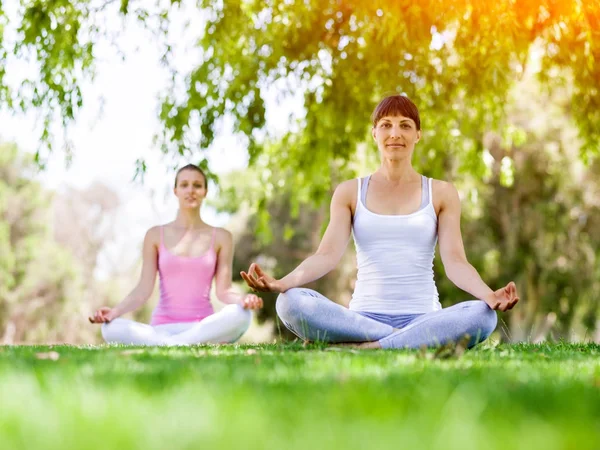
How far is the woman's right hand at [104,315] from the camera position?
6527 millimetres

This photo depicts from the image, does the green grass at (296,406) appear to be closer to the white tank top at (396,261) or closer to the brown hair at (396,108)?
the white tank top at (396,261)

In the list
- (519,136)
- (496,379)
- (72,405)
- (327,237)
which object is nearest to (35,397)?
(72,405)

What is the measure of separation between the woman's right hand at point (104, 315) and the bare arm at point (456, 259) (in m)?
2.52

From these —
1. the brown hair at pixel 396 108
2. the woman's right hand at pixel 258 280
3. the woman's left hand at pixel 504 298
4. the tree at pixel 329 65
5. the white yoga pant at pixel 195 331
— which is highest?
the tree at pixel 329 65

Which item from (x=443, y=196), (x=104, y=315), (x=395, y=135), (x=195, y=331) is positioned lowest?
(x=195, y=331)

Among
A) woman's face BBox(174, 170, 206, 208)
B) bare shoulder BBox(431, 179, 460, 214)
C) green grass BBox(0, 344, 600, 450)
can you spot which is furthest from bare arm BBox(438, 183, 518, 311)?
woman's face BBox(174, 170, 206, 208)

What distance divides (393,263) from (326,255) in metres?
0.45

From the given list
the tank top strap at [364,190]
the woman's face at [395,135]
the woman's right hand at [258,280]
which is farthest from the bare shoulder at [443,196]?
the woman's right hand at [258,280]

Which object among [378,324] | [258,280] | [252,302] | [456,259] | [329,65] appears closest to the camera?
[258,280]

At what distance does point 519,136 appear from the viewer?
12.2m

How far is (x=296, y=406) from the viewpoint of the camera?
7.50 ft

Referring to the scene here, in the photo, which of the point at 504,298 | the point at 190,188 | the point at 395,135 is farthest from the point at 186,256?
the point at 504,298

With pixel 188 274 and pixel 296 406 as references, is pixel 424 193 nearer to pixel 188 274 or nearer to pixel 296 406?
pixel 188 274

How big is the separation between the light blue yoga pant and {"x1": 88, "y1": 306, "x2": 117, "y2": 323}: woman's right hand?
1691mm
